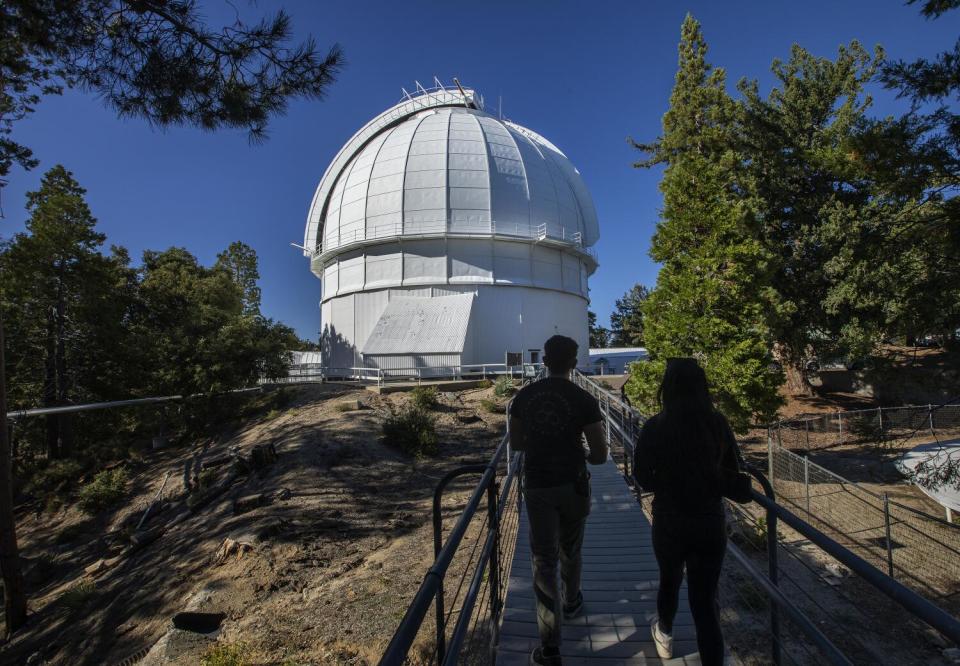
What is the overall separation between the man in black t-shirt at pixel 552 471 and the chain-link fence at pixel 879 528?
4.55m

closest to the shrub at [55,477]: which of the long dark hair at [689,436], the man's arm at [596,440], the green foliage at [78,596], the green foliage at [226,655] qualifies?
the green foliage at [78,596]

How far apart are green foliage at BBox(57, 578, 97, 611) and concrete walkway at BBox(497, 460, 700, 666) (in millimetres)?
7518

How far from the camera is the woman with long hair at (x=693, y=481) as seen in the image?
7.52 feet

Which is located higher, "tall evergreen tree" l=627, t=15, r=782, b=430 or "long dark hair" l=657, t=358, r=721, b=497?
"tall evergreen tree" l=627, t=15, r=782, b=430

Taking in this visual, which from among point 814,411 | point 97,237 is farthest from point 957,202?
point 97,237

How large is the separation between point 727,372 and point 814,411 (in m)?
11.5

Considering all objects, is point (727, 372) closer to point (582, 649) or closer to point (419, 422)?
point (419, 422)

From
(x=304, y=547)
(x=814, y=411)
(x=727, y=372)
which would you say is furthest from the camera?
(x=814, y=411)

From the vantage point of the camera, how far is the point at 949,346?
30.6ft

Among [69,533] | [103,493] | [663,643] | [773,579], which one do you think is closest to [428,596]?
[663,643]

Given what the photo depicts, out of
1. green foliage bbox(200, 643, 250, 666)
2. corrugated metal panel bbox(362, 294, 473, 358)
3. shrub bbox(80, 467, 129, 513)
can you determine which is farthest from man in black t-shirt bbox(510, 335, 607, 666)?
corrugated metal panel bbox(362, 294, 473, 358)

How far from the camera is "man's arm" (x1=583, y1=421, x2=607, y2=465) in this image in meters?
2.70

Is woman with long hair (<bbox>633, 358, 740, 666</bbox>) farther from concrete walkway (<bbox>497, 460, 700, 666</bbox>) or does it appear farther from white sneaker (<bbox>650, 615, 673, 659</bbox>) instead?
concrete walkway (<bbox>497, 460, 700, 666</bbox>)

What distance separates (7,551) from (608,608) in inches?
397
